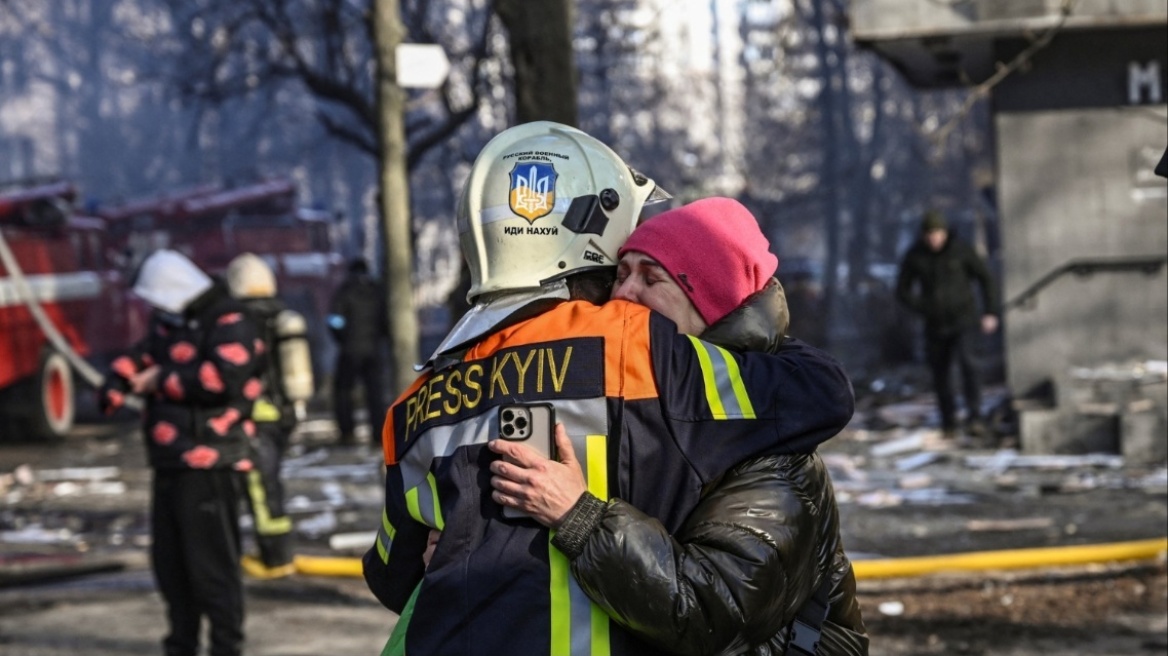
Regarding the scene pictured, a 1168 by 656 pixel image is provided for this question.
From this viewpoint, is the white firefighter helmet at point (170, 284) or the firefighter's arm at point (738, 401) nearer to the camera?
the firefighter's arm at point (738, 401)

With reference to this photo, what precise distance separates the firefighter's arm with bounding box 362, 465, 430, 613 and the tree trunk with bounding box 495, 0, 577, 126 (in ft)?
16.6

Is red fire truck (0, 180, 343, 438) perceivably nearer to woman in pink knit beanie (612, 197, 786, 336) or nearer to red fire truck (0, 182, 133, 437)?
red fire truck (0, 182, 133, 437)

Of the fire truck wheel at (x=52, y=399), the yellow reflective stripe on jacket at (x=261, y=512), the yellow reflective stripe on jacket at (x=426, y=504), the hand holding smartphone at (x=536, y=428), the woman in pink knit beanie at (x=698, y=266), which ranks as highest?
the woman in pink knit beanie at (x=698, y=266)

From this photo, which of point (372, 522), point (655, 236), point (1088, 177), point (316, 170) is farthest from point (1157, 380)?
point (316, 170)

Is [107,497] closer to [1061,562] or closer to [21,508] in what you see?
[21,508]

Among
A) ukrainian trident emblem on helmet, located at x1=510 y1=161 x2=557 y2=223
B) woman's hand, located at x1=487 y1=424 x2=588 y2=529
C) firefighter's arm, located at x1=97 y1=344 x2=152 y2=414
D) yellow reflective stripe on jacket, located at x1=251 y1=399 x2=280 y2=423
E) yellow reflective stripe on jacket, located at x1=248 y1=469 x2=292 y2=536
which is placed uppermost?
ukrainian trident emblem on helmet, located at x1=510 y1=161 x2=557 y2=223

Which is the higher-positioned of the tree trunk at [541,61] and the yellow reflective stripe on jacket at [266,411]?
the tree trunk at [541,61]

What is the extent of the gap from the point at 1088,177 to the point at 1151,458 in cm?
247

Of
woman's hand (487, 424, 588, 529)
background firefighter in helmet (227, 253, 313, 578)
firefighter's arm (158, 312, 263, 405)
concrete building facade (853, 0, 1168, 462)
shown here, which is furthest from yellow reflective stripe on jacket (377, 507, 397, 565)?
concrete building facade (853, 0, 1168, 462)

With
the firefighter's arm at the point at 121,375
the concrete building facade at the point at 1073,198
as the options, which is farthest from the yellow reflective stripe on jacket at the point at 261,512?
the concrete building facade at the point at 1073,198

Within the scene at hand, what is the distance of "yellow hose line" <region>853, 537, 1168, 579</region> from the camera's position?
7867 millimetres

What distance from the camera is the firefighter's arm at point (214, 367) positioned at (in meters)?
6.16

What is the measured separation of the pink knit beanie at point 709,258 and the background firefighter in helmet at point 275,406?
17.2 ft

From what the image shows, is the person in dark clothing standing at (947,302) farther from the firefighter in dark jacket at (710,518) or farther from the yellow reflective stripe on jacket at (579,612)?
the yellow reflective stripe on jacket at (579,612)
